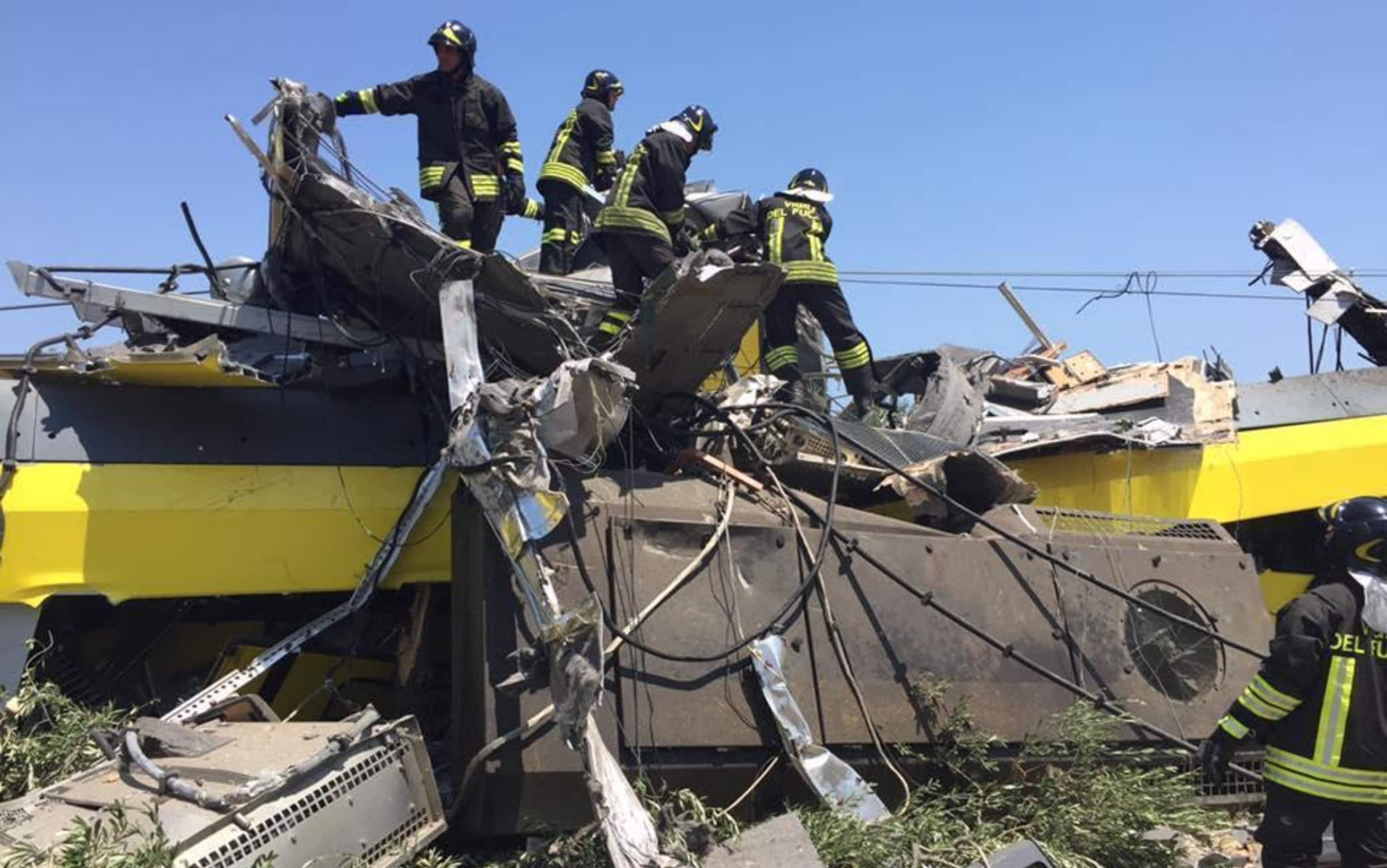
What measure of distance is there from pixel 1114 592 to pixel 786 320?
3.03m

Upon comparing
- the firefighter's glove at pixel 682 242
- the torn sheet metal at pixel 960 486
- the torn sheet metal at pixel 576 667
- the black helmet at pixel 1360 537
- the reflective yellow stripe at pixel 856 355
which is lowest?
the torn sheet metal at pixel 576 667

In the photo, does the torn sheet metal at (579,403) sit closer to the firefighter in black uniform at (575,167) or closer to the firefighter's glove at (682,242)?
the firefighter's glove at (682,242)

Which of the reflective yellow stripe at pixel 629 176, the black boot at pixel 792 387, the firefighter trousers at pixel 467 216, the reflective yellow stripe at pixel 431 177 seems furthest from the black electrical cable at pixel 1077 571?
the reflective yellow stripe at pixel 431 177

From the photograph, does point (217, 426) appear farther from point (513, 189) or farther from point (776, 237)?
point (776, 237)

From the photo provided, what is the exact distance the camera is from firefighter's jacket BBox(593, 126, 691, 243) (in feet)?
20.2

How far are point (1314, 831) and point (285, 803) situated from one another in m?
3.43

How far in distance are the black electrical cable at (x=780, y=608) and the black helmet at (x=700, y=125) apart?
2.31 m

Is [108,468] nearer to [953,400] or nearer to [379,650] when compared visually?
[379,650]

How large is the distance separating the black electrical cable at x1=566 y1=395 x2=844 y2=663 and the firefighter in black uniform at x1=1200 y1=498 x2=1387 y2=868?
162 centimetres

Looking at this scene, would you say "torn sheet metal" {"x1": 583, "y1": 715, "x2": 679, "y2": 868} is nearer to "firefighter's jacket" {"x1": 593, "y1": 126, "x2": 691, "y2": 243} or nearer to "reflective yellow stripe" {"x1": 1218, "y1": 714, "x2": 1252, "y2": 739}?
"reflective yellow stripe" {"x1": 1218, "y1": 714, "x2": 1252, "y2": 739}

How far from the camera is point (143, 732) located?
390 cm

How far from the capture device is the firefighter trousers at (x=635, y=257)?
241 inches

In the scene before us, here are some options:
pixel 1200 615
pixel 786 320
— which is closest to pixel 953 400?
pixel 786 320

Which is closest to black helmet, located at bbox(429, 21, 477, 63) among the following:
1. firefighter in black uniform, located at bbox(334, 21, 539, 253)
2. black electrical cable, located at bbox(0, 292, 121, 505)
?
firefighter in black uniform, located at bbox(334, 21, 539, 253)
